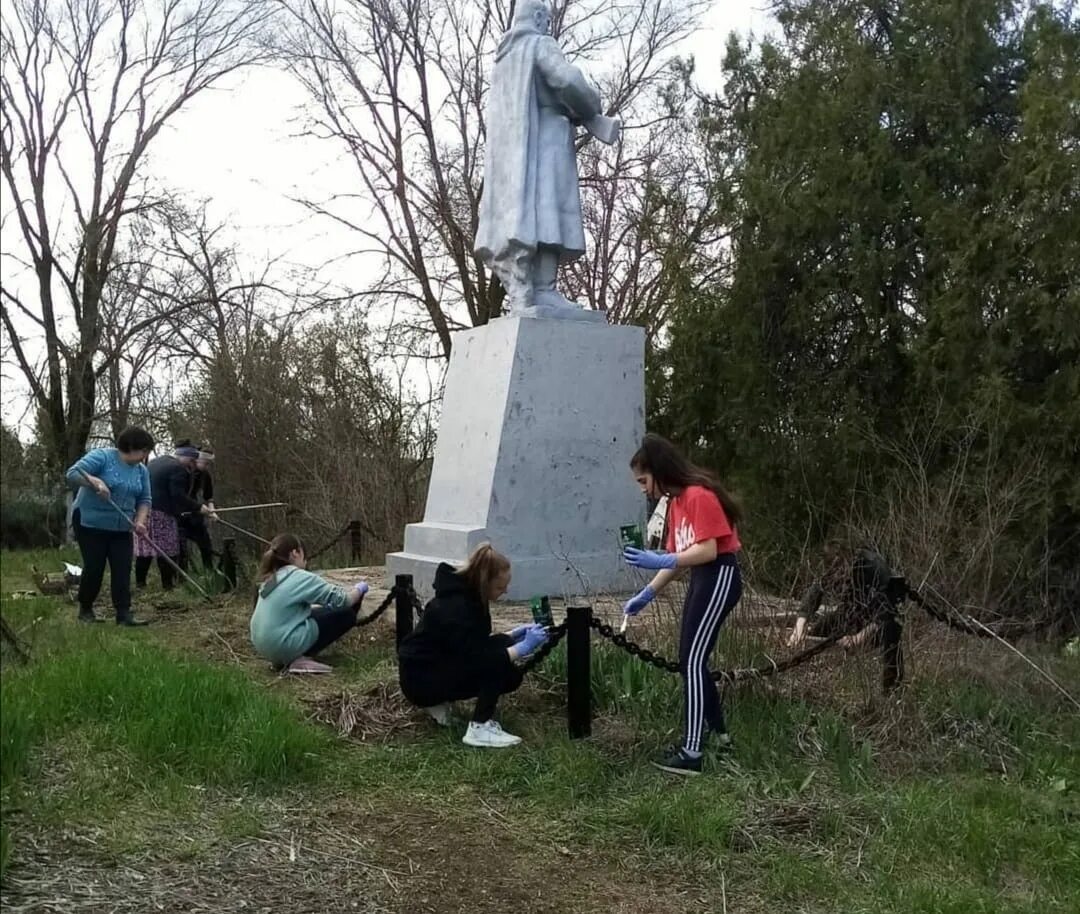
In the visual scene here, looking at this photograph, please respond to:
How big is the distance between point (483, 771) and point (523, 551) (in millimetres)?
3334

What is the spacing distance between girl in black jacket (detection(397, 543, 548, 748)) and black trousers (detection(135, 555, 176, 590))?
6.19 m

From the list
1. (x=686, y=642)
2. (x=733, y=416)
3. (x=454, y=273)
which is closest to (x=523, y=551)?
(x=686, y=642)

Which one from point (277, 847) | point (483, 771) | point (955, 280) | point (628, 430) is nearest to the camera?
point (277, 847)

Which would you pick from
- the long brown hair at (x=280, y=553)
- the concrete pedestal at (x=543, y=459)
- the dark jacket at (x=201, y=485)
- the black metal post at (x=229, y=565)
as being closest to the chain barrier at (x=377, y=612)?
the long brown hair at (x=280, y=553)

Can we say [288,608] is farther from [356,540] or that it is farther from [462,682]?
[356,540]

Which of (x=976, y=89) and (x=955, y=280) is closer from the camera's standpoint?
(x=955, y=280)

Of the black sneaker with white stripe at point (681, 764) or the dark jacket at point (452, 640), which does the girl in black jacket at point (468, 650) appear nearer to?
the dark jacket at point (452, 640)

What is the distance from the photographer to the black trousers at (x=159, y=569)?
1058 centimetres

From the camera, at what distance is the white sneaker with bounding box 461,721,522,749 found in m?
4.81

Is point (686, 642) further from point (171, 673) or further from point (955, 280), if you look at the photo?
point (955, 280)

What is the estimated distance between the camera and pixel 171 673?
493 cm

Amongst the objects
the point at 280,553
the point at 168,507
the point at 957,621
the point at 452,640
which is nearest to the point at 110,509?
the point at 280,553

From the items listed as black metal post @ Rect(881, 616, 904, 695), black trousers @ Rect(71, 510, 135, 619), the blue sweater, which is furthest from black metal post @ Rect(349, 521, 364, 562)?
black metal post @ Rect(881, 616, 904, 695)

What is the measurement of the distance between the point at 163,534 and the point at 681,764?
23.6 feet
